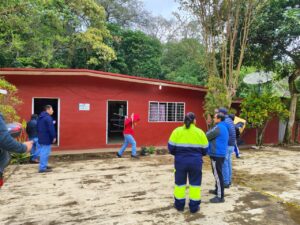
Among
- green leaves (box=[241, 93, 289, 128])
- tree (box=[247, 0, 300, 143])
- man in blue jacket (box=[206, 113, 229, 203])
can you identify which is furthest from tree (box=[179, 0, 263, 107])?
man in blue jacket (box=[206, 113, 229, 203])

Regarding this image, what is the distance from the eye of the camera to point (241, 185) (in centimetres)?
574

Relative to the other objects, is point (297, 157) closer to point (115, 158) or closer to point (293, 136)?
point (293, 136)

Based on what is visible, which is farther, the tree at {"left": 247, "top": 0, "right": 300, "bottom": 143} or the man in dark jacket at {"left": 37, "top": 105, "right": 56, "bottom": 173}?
the tree at {"left": 247, "top": 0, "right": 300, "bottom": 143}

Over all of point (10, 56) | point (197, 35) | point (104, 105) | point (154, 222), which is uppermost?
point (197, 35)

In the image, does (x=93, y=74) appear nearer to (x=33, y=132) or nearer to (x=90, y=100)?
(x=90, y=100)

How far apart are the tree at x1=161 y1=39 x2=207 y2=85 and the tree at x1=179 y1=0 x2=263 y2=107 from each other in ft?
2.21

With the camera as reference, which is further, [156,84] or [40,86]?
[156,84]

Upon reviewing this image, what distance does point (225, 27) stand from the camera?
10938 mm

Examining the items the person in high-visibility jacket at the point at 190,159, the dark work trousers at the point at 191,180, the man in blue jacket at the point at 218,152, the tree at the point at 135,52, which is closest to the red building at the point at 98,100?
the man in blue jacket at the point at 218,152

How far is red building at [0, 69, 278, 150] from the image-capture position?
8.80 meters

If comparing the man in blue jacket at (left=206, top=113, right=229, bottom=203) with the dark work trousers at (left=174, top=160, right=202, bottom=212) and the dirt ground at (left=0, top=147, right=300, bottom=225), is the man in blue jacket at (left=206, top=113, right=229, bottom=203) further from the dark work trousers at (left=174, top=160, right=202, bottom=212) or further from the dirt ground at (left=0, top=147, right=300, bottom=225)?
the dark work trousers at (left=174, top=160, right=202, bottom=212)

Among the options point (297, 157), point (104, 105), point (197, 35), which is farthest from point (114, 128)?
point (297, 157)

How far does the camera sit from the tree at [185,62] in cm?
1204

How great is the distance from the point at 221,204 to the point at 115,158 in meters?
4.77
